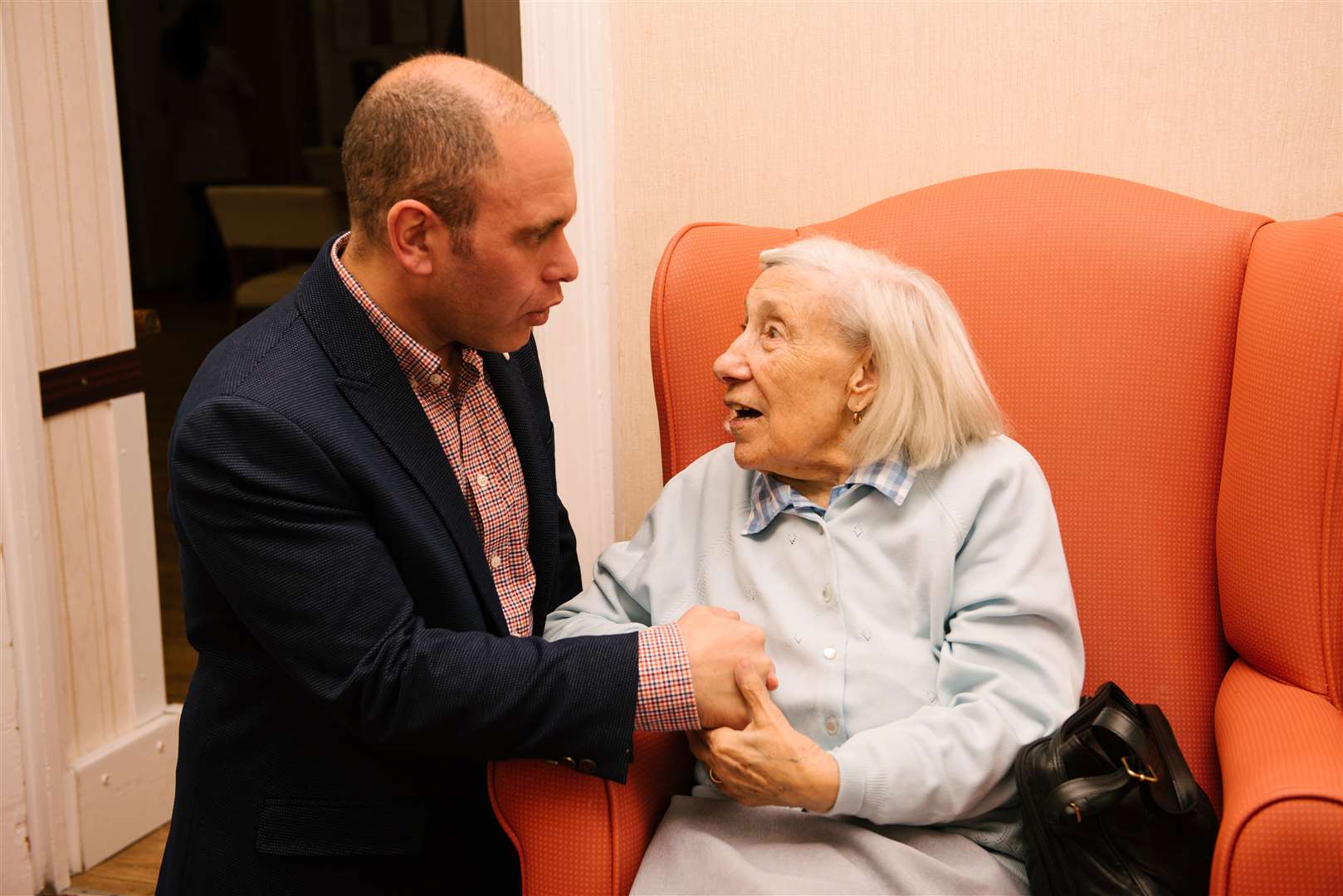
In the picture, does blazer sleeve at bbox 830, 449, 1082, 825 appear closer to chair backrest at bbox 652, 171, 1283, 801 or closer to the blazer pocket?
chair backrest at bbox 652, 171, 1283, 801

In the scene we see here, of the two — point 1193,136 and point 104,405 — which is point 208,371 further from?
point 1193,136

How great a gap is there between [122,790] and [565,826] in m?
1.49

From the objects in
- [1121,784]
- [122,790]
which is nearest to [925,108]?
[1121,784]

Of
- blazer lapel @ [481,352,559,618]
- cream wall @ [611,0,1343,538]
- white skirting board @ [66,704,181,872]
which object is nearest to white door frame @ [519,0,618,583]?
cream wall @ [611,0,1343,538]

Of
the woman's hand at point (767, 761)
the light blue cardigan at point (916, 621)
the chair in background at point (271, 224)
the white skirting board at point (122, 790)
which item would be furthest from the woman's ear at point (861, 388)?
the chair in background at point (271, 224)

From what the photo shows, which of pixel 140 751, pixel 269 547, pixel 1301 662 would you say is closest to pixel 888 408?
pixel 1301 662

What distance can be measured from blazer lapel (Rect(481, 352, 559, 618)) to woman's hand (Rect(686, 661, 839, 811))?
1.29ft

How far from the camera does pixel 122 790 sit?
252 centimetres

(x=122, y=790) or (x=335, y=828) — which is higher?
(x=335, y=828)

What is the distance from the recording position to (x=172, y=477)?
4.51 feet

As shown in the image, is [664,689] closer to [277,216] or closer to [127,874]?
[127,874]

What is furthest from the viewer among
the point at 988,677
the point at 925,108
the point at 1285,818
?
the point at 925,108

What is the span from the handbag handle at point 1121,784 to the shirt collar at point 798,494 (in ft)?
1.21

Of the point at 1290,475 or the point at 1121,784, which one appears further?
the point at 1290,475
